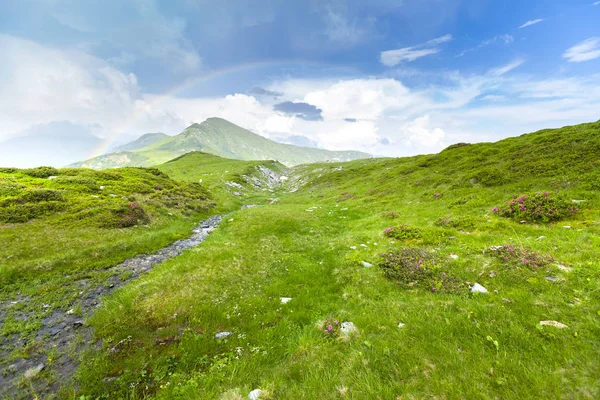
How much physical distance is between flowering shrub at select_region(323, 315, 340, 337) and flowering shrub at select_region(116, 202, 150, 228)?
2376cm

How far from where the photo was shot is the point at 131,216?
25328 mm

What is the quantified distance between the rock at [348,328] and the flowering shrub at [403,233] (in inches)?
375

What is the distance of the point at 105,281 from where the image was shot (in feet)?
47.5

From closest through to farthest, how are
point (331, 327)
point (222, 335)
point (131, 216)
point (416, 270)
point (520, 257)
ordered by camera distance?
point (331, 327) < point (222, 335) < point (520, 257) < point (416, 270) < point (131, 216)

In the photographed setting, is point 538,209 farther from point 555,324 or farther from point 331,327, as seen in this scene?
point 331,327

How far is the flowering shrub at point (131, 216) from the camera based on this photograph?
78.8 ft

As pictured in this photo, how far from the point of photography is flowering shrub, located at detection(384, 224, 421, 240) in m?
16.1

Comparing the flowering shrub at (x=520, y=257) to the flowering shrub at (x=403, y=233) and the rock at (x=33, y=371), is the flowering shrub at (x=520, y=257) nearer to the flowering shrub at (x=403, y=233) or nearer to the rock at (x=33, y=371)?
the flowering shrub at (x=403, y=233)

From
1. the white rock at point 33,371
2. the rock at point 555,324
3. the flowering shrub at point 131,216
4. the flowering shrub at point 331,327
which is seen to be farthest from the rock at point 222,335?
the flowering shrub at point 131,216

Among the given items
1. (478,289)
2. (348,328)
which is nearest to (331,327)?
(348,328)

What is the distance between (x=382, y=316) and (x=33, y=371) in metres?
11.1

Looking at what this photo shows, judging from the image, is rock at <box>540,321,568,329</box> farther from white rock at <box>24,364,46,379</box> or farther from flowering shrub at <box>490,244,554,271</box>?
white rock at <box>24,364,46,379</box>

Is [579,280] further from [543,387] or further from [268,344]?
[268,344]

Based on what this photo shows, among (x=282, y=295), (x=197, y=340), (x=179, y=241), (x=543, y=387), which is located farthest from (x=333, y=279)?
(x=179, y=241)
